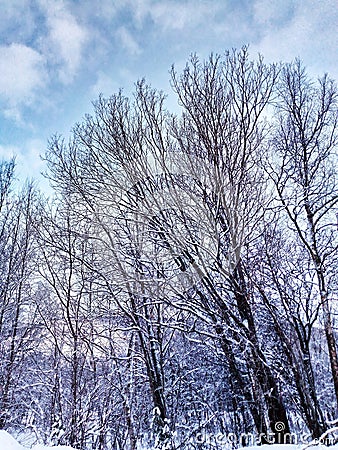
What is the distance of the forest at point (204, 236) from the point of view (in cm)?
632

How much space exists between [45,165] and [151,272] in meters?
3.47

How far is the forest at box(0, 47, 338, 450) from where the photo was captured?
20.7 ft

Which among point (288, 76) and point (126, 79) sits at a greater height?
point (288, 76)

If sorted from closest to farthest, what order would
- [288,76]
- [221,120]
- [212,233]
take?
[212,233] → [221,120] → [288,76]

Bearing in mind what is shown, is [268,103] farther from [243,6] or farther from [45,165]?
[45,165]

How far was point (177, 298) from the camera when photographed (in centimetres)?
673

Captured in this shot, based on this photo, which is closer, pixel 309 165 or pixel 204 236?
pixel 204 236

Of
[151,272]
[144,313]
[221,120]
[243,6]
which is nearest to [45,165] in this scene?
[151,272]

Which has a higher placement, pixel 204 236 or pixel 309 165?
pixel 309 165

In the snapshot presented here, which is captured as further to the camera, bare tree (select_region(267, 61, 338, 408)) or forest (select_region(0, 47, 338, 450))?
bare tree (select_region(267, 61, 338, 408))

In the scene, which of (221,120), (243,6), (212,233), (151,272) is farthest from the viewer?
(151,272)

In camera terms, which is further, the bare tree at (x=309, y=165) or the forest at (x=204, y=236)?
the bare tree at (x=309, y=165)

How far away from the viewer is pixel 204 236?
6.46 metres

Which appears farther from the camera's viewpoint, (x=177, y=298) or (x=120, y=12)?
(x=120, y=12)
